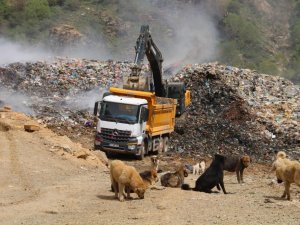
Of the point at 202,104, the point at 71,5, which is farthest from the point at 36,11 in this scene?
the point at 202,104

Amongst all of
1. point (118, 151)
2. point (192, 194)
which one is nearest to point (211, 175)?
point (192, 194)

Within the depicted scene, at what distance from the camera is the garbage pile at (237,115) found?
22.9 metres

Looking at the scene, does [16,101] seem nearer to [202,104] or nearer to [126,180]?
[202,104]

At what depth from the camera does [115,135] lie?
66.2ft

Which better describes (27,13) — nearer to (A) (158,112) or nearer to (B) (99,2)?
(B) (99,2)

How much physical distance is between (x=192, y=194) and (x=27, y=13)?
53055mm

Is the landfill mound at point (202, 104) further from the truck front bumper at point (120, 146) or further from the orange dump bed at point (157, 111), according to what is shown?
the truck front bumper at point (120, 146)

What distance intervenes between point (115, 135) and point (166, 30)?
146 feet

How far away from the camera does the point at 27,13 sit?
63.1m

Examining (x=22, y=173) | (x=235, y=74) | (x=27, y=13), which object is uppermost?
(x=27, y=13)

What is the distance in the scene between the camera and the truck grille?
792 inches

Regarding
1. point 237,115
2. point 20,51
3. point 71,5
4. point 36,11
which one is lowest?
point 237,115

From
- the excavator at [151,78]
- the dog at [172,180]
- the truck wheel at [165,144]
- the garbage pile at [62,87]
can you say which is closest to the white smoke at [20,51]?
the garbage pile at [62,87]

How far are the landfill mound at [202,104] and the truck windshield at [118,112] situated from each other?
96.8 inches
